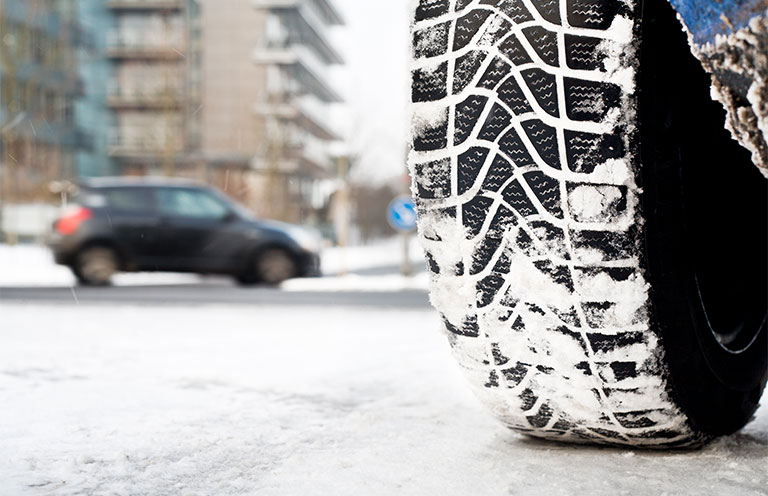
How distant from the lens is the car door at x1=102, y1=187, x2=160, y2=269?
36.1 ft

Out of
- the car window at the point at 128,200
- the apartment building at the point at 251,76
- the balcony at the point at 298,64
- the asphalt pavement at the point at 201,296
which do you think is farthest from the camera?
the balcony at the point at 298,64

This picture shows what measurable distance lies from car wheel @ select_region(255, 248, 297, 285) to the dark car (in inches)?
0.5

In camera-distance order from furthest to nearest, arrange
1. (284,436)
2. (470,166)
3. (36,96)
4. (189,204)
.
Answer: (36,96), (189,204), (284,436), (470,166)

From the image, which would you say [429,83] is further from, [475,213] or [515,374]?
[515,374]

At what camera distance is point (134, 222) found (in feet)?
36.4

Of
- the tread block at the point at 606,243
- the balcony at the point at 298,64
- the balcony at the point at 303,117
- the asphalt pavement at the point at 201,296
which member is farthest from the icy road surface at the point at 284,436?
the balcony at the point at 298,64

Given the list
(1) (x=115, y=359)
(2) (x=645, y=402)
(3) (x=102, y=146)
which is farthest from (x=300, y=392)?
(3) (x=102, y=146)

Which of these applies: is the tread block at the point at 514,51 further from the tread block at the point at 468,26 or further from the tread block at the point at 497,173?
the tread block at the point at 497,173

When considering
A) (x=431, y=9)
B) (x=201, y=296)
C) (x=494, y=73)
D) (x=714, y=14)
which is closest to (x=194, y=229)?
(x=201, y=296)

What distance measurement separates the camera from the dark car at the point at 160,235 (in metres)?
11.0

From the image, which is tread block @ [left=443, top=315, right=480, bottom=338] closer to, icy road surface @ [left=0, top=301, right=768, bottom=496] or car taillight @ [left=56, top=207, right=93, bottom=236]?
icy road surface @ [left=0, top=301, right=768, bottom=496]

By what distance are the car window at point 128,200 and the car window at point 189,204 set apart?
0.16m

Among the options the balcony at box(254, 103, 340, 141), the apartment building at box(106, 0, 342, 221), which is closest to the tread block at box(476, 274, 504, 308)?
the balcony at box(254, 103, 340, 141)

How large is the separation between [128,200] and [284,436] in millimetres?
9600
